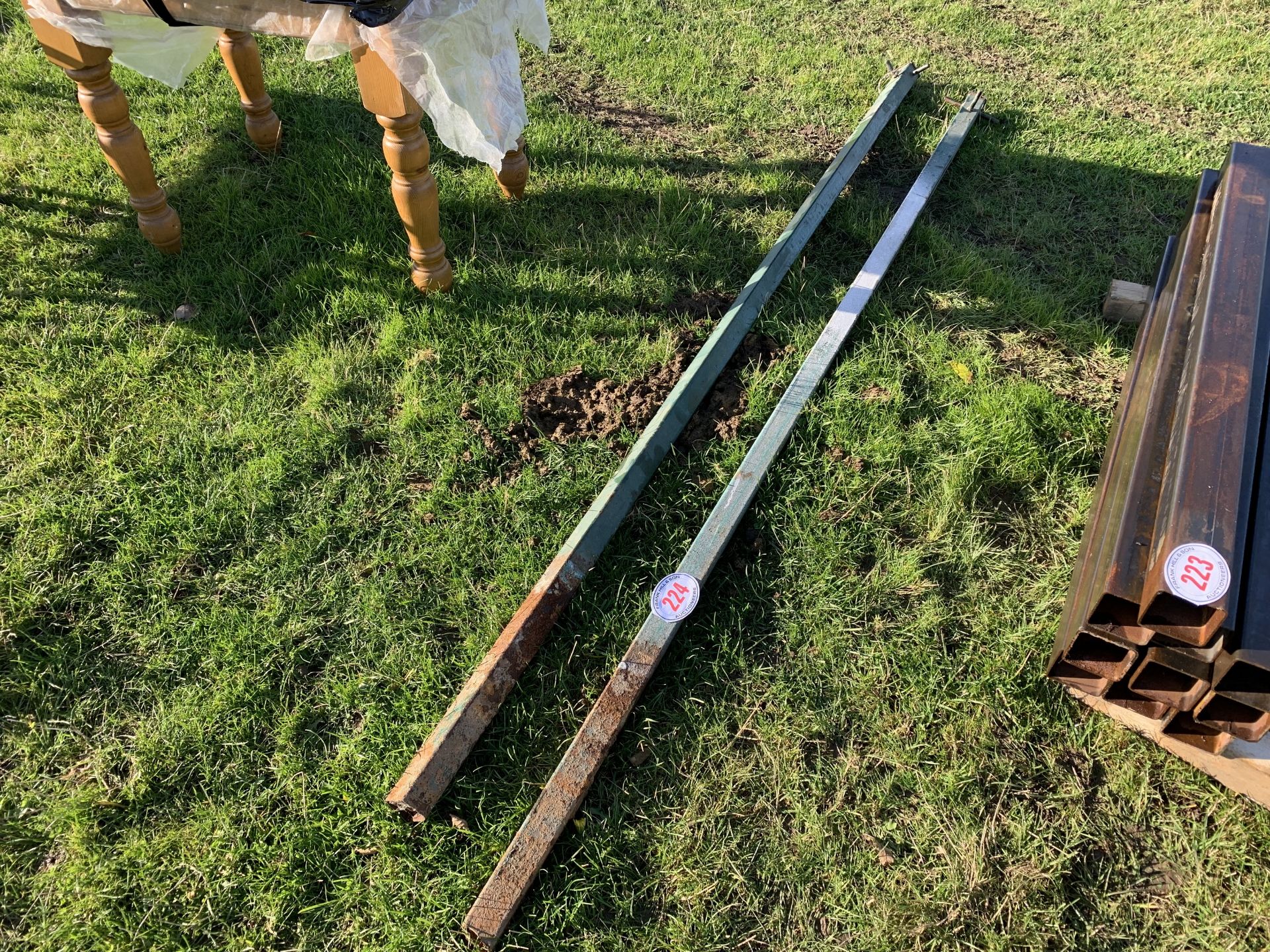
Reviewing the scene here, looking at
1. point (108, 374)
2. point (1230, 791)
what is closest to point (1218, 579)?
point (1230, 791)

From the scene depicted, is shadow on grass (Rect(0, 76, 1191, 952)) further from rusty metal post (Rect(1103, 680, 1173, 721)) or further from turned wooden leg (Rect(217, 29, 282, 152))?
rusty metal post (Rect(1103, 680, 1173, 721))

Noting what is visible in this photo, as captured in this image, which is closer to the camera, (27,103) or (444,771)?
(444,771)

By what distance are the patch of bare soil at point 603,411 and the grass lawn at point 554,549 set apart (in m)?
0.06

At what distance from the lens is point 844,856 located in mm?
1981

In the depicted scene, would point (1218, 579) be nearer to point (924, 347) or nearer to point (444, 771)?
point (924, 347)

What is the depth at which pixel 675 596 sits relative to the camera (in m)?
2.32

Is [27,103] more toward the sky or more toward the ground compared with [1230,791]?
more toward the sky

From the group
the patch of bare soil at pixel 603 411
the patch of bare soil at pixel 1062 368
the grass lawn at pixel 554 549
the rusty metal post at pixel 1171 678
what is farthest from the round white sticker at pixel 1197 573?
the patch of bare soil at pixel 603 411

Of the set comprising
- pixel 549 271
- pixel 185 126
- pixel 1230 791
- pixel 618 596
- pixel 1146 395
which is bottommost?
pixel 1230 791

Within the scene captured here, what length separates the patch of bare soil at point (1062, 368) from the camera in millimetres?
2994

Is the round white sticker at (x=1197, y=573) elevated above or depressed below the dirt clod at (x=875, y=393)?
above

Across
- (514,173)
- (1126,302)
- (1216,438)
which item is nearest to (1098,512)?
(1216,438)

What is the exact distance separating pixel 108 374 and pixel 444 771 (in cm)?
201

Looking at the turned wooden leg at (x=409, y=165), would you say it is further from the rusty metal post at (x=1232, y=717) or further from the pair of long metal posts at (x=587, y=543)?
the rusty metal post at (x=1232, y=717)
